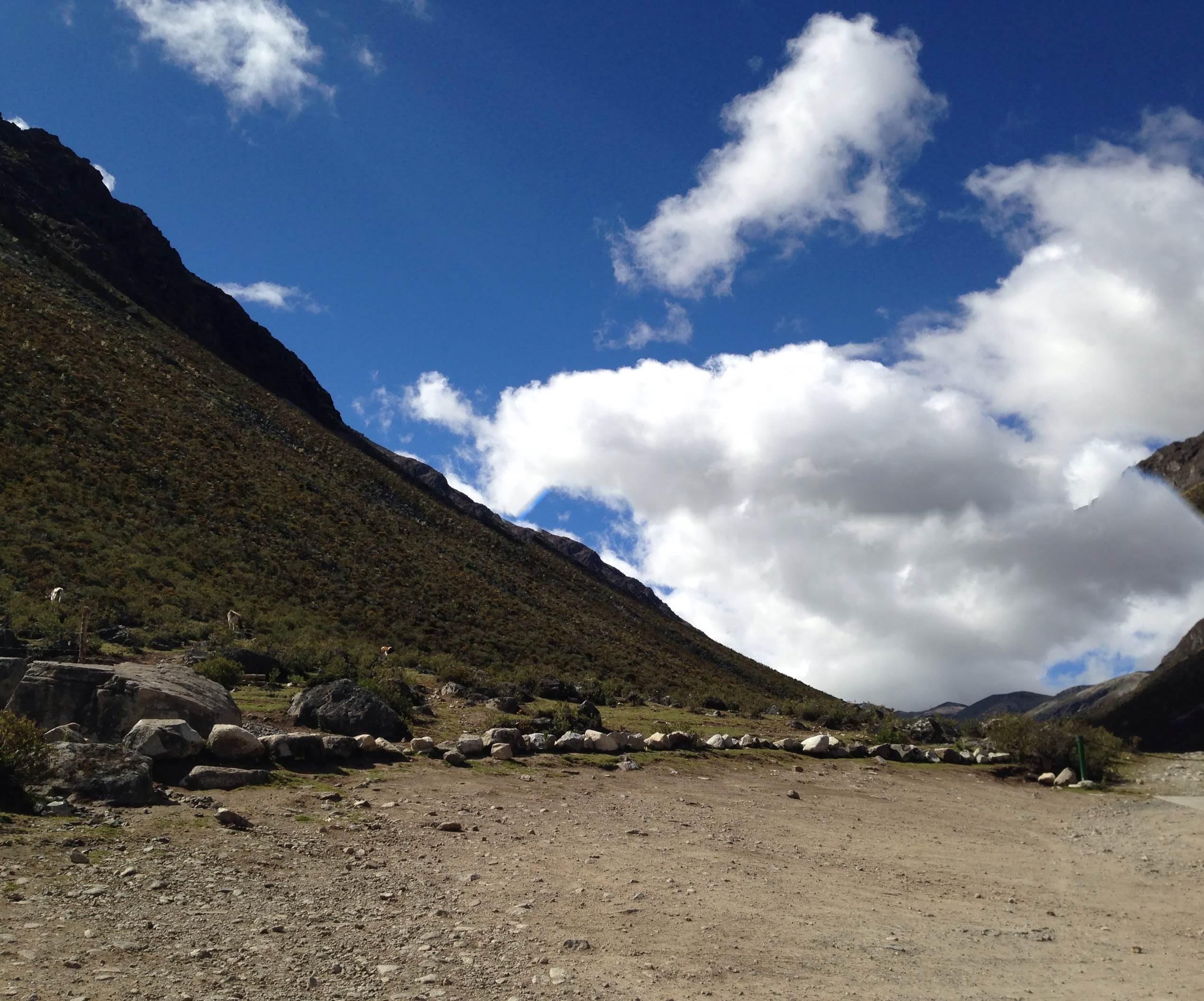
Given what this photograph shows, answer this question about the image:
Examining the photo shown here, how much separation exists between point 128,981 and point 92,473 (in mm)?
35051

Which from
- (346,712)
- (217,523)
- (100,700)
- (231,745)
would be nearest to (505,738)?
(346,712)

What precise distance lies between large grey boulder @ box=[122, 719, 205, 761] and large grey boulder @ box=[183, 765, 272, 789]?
0.91ft

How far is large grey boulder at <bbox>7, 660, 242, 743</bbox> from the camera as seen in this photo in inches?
425

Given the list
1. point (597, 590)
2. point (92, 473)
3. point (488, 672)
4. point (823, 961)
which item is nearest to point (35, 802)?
point (823, 961)

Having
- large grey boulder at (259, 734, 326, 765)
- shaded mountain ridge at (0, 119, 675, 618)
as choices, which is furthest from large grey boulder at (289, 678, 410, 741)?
shaded mountain ridge at (0, 119, 675, 618)

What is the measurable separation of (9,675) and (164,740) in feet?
11.6

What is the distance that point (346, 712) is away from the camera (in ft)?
44.9

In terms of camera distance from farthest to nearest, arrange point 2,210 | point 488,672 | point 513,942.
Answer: point 2,210 < point 488,672 < point 513,942

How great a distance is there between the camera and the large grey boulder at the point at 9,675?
11500mm

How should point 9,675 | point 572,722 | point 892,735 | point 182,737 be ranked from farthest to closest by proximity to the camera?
point 892,735 < point 572,722 < point 9,675 < point 182,737

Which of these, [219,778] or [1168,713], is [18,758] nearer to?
[219,778]

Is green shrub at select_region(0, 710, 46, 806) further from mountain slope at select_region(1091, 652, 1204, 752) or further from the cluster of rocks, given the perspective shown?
mountain slope at select_region(1091, 652, 1204, 752)

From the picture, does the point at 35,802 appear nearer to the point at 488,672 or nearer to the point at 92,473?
the point at 488,672

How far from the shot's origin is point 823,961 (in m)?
6.51
